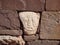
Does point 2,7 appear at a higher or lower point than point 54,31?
higher

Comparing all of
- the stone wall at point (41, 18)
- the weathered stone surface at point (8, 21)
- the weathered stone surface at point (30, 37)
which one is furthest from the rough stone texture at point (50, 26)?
the weathered stone surface at point (8, 21)

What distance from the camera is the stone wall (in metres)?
2.97

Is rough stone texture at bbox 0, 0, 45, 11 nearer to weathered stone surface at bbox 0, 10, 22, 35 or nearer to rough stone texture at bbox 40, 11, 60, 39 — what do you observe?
weathered stone surface at bbox 0, 10, 22, 35

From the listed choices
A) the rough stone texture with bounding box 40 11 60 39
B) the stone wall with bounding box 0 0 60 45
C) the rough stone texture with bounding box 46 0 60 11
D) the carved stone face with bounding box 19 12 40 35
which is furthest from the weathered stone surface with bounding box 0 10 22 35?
the rough stone texture with bounding box 46 0 60 11

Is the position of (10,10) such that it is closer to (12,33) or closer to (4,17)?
(4,17)

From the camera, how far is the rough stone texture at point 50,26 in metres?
3.00

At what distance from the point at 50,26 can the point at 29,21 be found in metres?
0.32

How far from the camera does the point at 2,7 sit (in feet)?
9.74

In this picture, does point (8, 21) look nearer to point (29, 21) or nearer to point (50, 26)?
point (29, 21)

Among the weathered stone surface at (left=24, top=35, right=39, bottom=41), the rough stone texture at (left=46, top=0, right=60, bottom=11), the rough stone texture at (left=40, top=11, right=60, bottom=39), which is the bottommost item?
the weathered stone surface at (left=24, top=35, right=39, bottom=41)

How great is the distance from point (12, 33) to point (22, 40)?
0.18 metres

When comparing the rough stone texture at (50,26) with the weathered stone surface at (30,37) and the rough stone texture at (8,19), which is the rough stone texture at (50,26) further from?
the rough stone texture at (8,19)

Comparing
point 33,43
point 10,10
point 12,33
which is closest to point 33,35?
point 33,43

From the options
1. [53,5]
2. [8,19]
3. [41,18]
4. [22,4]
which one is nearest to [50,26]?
[41,18]
